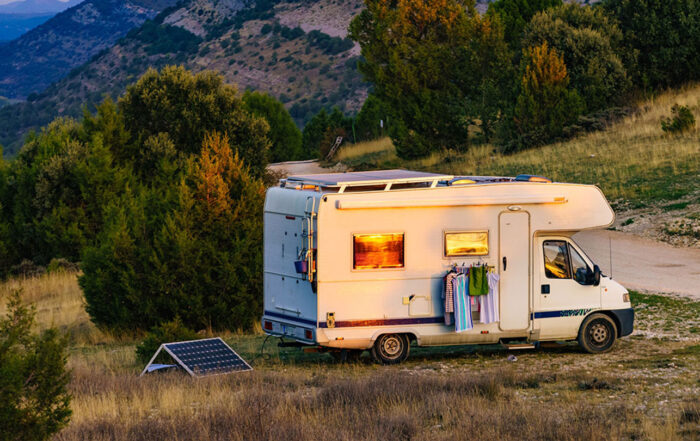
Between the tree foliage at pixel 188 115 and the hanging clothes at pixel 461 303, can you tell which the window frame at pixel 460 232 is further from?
the tree foliage at pixel 188 115

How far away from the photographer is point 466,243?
13.6m

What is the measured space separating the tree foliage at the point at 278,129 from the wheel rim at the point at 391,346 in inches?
1851

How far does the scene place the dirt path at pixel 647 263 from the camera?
19.3m

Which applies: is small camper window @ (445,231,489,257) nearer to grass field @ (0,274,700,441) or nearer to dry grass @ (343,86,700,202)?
grass field @ (0,274,700,441)

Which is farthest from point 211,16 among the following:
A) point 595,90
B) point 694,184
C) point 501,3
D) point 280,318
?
point 280,318

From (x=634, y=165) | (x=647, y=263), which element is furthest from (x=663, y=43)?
(x=647, y=263)

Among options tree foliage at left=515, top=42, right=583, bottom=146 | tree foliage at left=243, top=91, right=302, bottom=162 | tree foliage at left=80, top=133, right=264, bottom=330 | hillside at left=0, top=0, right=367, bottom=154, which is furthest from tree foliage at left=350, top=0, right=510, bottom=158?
hillside at left=0, top=0, right=367, bottom=154

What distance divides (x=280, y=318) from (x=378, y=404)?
4.33 m

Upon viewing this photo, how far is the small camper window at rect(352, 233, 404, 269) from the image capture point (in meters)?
13.4

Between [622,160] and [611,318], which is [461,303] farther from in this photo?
[622,160]

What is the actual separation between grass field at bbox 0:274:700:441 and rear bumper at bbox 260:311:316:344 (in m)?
0.52

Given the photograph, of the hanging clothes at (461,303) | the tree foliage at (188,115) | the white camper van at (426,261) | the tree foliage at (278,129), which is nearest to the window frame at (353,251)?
the white camper van at (426,261)

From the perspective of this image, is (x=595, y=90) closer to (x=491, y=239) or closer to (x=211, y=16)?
(x=491, y=239)

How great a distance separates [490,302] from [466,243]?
98 centimetres
